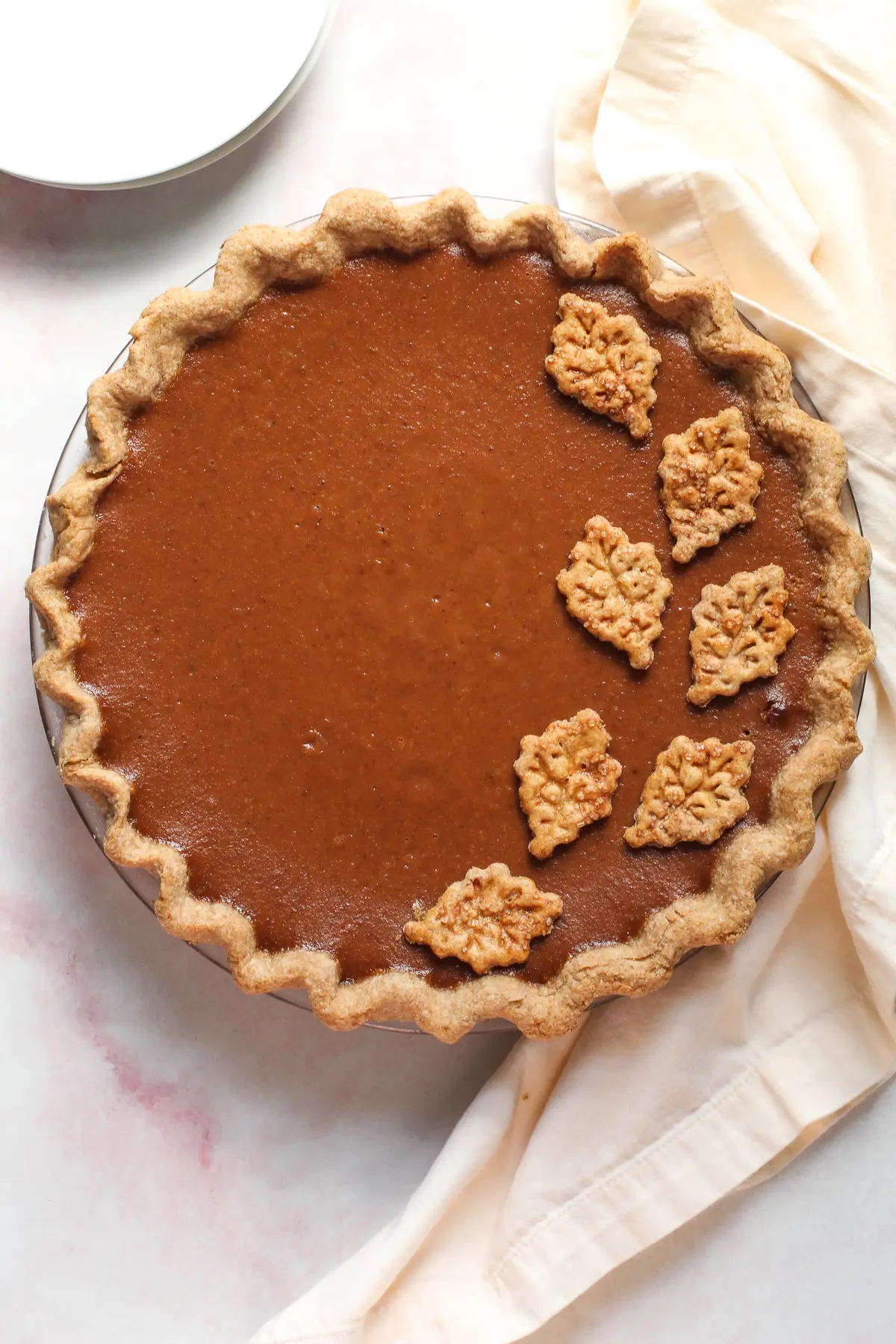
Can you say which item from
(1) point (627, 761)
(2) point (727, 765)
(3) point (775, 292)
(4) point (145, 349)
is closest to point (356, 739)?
(1) point (627, 761)

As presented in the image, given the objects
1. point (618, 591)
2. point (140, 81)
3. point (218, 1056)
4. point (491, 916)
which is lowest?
point (218, 1056)

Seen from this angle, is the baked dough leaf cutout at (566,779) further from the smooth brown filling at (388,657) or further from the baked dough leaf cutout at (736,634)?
the baked dough leaf cutout at (736,634)

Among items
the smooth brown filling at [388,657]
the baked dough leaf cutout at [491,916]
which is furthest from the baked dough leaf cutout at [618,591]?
the baked dough leaf cutout at [491,916]

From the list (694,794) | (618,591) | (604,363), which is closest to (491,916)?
(694,794)

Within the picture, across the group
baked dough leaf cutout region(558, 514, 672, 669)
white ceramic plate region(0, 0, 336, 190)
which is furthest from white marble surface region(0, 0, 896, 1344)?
baked dough leaf cutout region(558, 514, 672, 669)

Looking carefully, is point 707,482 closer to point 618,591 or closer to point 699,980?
point 618,591
